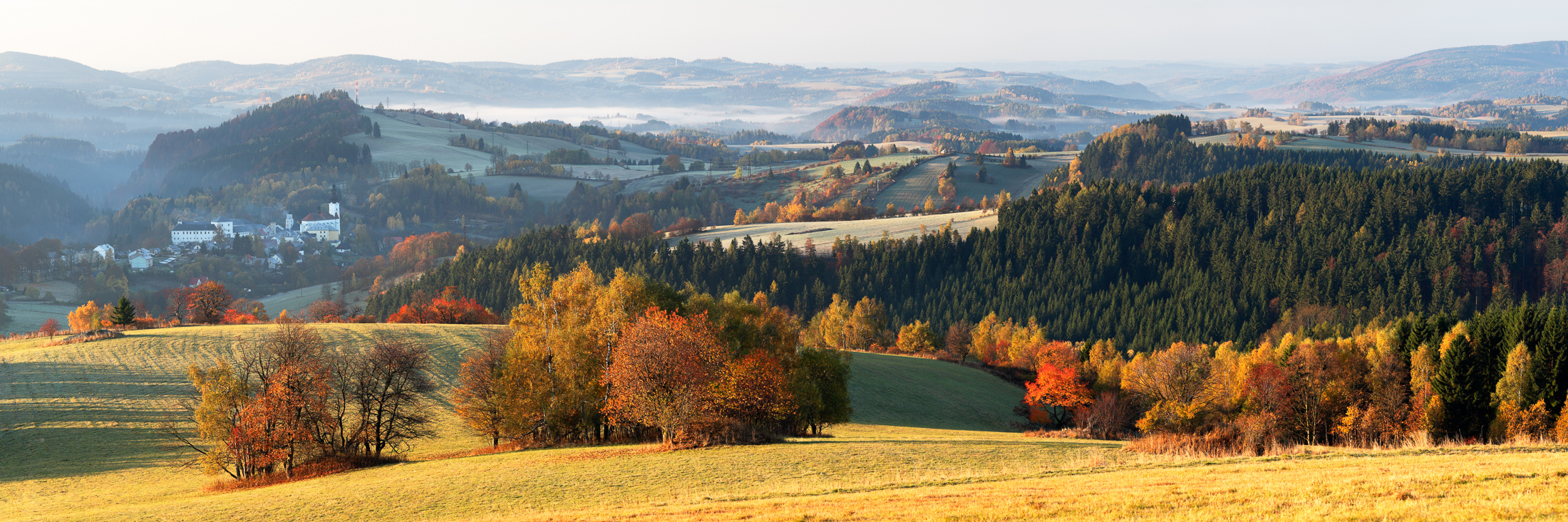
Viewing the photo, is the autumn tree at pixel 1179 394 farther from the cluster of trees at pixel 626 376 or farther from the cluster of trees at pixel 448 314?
the cluster of trees at pixel 448 314

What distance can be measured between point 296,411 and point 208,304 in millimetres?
97529

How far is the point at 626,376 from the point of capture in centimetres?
4947

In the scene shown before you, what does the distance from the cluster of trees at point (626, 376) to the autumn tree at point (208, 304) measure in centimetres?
8909

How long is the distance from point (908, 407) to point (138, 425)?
61.2m

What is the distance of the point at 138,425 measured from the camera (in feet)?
209

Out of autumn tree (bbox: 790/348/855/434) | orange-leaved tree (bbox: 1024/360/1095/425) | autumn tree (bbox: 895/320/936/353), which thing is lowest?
autumn tree (bbox: 895/320/936/353)

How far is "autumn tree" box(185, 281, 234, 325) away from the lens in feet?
424

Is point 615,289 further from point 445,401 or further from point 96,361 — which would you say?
point 96,361

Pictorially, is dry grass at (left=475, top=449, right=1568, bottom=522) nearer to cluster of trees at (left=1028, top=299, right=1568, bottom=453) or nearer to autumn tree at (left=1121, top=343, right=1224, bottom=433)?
cluster of trees at (left=1028, top=299, right=1568, bottom=453)

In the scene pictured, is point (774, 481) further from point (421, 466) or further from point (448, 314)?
point (448, 314)

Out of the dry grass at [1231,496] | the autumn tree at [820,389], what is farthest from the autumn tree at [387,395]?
the dry grass at [1231,496]

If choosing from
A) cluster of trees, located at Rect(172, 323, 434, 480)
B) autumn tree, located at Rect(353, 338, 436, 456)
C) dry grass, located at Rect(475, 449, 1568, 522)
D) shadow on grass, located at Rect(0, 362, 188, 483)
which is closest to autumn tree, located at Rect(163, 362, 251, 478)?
cluster of trees, located at Rect(172, 323, 434, 480)

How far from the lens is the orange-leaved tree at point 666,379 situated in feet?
161

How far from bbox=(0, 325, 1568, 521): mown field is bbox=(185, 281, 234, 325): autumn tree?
6083cm
